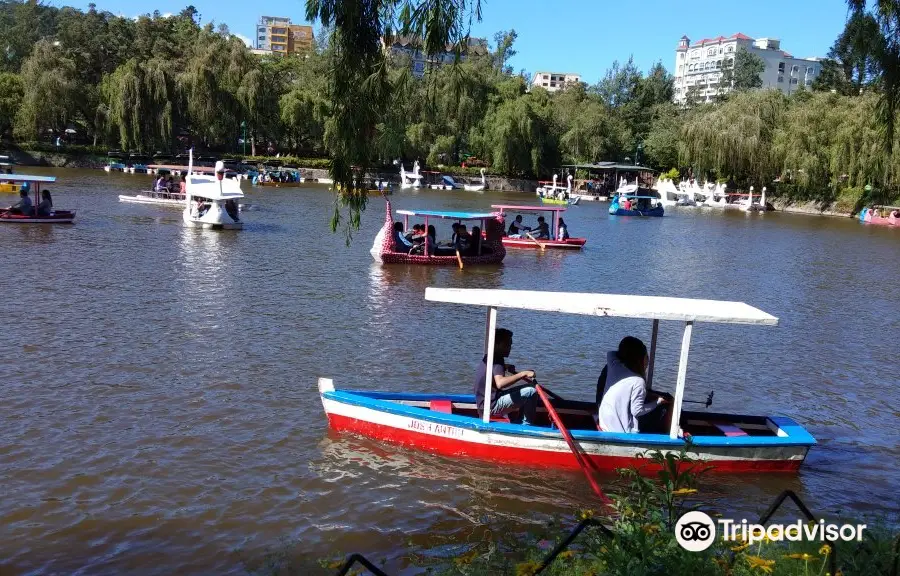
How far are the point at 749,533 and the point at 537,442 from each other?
153 inches

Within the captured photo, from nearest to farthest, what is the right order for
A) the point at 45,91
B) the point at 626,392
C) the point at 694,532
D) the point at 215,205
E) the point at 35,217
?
the point at 694,532 → the point at 626,392 → the point at 35,217 → the point at 215,205 → the point at 45,91

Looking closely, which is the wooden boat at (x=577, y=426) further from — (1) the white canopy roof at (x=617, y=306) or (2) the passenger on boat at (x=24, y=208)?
(2) the passenger on boat at (x=24, y=208)

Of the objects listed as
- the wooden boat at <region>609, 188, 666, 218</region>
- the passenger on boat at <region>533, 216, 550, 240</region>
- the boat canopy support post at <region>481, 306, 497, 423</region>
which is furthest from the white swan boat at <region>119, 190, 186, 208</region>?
the boat canopy support post at <region>481, 306, 497, 423</region>

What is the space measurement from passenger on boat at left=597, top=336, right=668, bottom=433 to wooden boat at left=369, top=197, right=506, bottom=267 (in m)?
14.1

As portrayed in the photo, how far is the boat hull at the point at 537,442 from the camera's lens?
895 centimetres

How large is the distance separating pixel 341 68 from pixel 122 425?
5.61 m

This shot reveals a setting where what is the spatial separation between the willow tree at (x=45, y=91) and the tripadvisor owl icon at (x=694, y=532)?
67.5m

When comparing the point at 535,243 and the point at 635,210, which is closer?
the point at 535,243

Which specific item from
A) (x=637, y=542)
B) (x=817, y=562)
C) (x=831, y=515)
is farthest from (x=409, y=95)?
(x=831, y=515)

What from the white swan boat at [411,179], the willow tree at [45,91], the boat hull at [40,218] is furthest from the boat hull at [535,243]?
the willow tree at [45,91]

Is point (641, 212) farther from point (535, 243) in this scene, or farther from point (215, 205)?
point (215, 205)

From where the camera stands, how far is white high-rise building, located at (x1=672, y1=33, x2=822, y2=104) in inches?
5285

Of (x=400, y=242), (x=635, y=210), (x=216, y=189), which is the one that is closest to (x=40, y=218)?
(x=216, y=189)

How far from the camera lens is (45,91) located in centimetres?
6131
